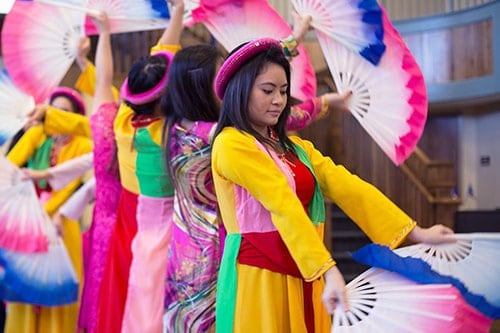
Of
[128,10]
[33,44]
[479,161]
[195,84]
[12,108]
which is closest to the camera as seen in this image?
[195,84]

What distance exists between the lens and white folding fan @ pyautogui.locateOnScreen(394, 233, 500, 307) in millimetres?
1381

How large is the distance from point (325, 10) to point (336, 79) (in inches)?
9.0

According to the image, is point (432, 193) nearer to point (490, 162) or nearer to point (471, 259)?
point (490, 162)

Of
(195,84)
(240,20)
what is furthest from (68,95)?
(195,84)

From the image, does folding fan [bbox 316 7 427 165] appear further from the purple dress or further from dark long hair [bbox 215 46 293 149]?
the purple dress

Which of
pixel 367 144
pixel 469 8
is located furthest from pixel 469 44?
pixel 367 144

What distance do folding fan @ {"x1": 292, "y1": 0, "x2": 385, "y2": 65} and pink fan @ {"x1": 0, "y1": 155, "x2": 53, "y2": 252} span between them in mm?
1476

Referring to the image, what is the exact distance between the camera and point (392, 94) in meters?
2.09

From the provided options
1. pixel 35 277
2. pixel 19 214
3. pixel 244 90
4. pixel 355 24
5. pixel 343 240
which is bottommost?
pixel 343 240

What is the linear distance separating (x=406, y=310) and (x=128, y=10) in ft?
5.69

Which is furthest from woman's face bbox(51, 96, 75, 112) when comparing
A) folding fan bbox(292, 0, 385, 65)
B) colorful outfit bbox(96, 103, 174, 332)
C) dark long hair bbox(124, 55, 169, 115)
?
folding fan bbox(292, 0, 385, 65)

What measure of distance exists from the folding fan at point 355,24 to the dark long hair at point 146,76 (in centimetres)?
54

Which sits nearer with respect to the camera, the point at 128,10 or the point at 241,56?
the point at 241,56

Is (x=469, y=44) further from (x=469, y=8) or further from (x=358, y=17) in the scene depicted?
(x=358, y=17)
